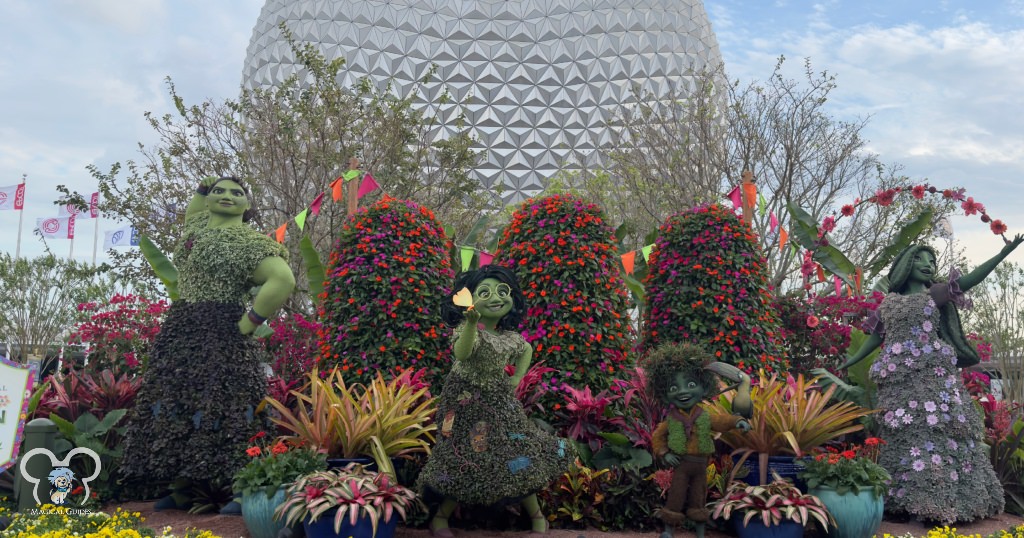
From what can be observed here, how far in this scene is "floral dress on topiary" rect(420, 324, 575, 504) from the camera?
551 cm

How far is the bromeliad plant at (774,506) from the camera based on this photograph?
579 centimetres

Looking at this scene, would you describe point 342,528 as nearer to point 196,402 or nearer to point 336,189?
point 196,402

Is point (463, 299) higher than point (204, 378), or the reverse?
point (463, 299)

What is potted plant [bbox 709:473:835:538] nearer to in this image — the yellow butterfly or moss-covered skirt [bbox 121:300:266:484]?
the yellow butterfly

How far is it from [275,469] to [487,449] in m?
1.74

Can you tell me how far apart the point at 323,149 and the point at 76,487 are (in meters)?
7.44

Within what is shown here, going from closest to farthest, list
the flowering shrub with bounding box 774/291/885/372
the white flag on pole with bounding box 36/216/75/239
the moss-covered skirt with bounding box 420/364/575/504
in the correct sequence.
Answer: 1. the moss-covered skirt with bounding box 420/364/575/504
2. the flowering shrub with bounding box 774/291/885/372
3. the white flag on pole with bounding box 36/216/75/239

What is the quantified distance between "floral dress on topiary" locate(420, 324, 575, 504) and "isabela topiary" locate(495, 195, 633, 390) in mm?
1605

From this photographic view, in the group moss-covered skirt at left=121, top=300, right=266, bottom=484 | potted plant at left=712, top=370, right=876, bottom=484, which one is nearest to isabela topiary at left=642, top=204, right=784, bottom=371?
potted plant at left=712, top=370, right=876, bottom=484

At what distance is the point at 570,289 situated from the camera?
7.56 meters

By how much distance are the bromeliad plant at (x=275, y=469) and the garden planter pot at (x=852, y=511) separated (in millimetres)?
4138

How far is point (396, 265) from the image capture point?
7.61 meters

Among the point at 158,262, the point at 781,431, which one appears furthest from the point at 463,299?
the point at 158,262

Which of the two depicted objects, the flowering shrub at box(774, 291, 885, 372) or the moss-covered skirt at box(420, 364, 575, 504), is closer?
the moss-covered skirt at box(420, 364, 575, 504)
